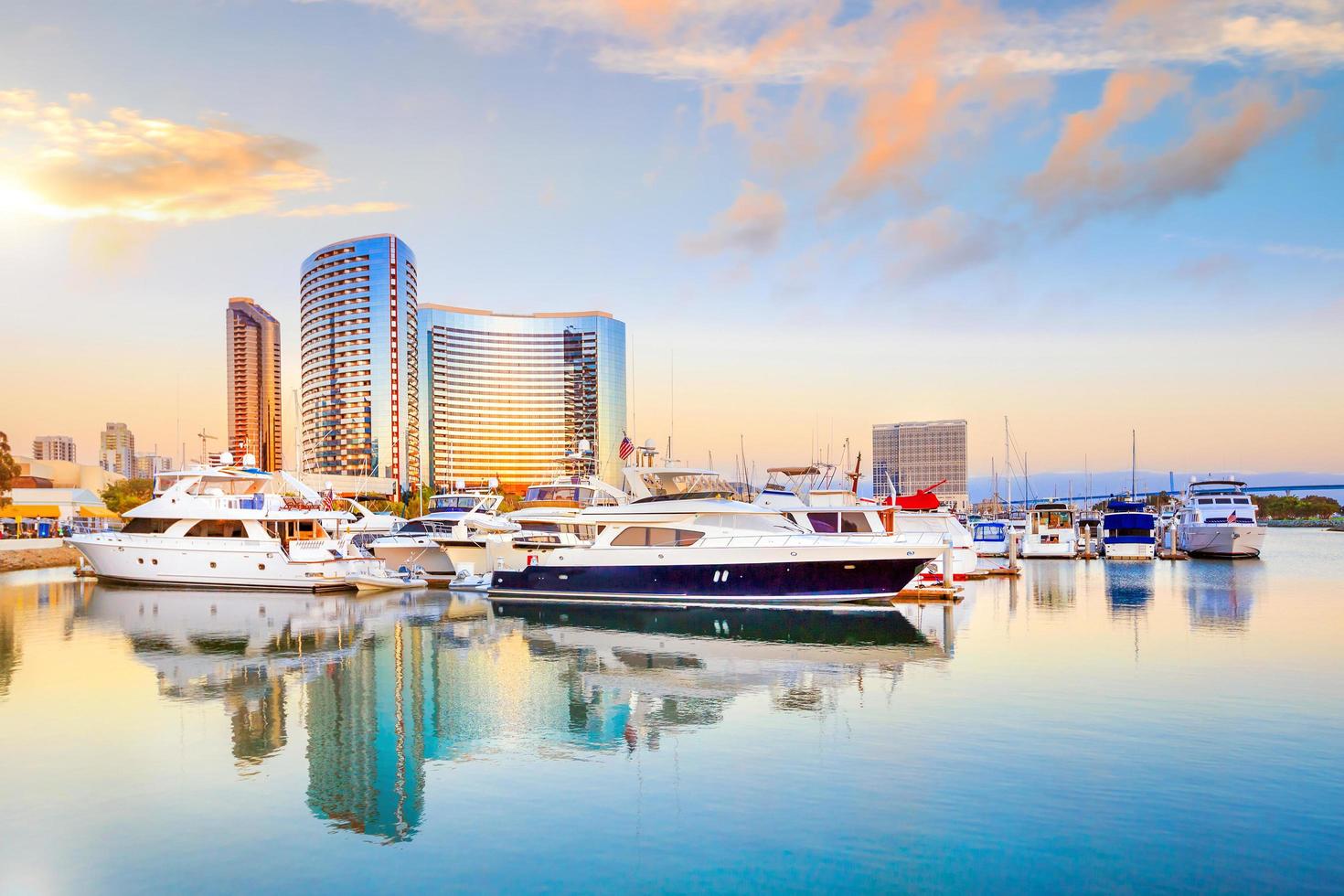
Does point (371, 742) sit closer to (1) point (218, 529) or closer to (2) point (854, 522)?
(2) point (854, 522)

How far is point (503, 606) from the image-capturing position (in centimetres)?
3259

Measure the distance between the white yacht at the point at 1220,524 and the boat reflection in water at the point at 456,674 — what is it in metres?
42.3

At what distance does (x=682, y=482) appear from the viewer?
1409 inches

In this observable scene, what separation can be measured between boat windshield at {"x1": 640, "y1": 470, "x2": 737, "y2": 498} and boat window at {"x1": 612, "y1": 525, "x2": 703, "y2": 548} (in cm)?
298

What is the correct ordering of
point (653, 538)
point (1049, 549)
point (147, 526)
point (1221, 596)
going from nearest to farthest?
point (653, 538) < point (1221, 596) < point (147, 526) < point (1049, 549)

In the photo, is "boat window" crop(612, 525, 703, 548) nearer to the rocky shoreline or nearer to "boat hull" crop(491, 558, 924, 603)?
"boat hull" crop(491, 558, 924, 603)

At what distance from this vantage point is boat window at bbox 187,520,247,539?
3784 centimetres

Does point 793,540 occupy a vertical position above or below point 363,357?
below

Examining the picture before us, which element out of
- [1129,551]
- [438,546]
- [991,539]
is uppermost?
[438,546]

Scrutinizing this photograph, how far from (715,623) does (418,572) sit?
62.4ft

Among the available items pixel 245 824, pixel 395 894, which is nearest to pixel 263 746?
pixel 245 824

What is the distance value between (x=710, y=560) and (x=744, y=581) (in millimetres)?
1326

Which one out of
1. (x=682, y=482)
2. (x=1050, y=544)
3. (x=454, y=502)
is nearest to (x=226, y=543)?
(x=454, y=502)

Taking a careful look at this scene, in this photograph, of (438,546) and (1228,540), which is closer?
(438,546)
